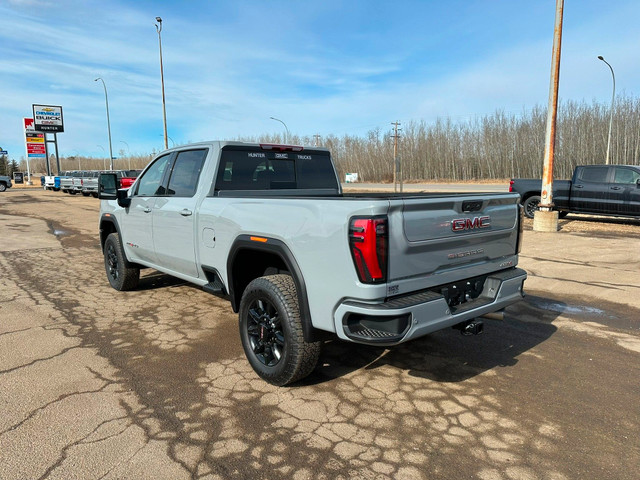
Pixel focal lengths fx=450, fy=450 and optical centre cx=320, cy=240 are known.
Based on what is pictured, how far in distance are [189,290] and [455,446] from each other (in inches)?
179

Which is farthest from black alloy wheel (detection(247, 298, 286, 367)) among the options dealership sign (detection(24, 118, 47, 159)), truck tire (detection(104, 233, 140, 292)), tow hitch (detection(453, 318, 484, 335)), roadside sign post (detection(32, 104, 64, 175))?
dealership sign (detection(24, 118, 47, 159))

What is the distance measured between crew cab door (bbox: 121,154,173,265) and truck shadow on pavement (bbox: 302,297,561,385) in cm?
252

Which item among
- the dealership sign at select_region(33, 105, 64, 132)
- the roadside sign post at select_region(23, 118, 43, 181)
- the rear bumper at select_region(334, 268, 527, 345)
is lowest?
the rear bumper at select_region(334, 268, 527, 345)

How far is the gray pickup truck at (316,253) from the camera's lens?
2.76m

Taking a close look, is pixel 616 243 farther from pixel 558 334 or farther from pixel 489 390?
pixel 489 390

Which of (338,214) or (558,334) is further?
(558,334)

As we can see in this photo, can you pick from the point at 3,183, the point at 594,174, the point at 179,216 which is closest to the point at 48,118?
the point at 3,183

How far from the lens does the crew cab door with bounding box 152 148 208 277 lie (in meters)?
4.41

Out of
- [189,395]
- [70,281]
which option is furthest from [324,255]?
[70,281]

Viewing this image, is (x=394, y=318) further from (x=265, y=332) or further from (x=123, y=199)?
(x=123, y=199)

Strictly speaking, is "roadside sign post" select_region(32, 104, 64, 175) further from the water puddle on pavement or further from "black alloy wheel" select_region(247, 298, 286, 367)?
"black alloy wheel" select_region(247, 298, 286, 367)

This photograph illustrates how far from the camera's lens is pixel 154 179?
5.33 meters

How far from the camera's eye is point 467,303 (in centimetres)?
336

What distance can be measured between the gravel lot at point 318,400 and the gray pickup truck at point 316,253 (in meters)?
0.49
